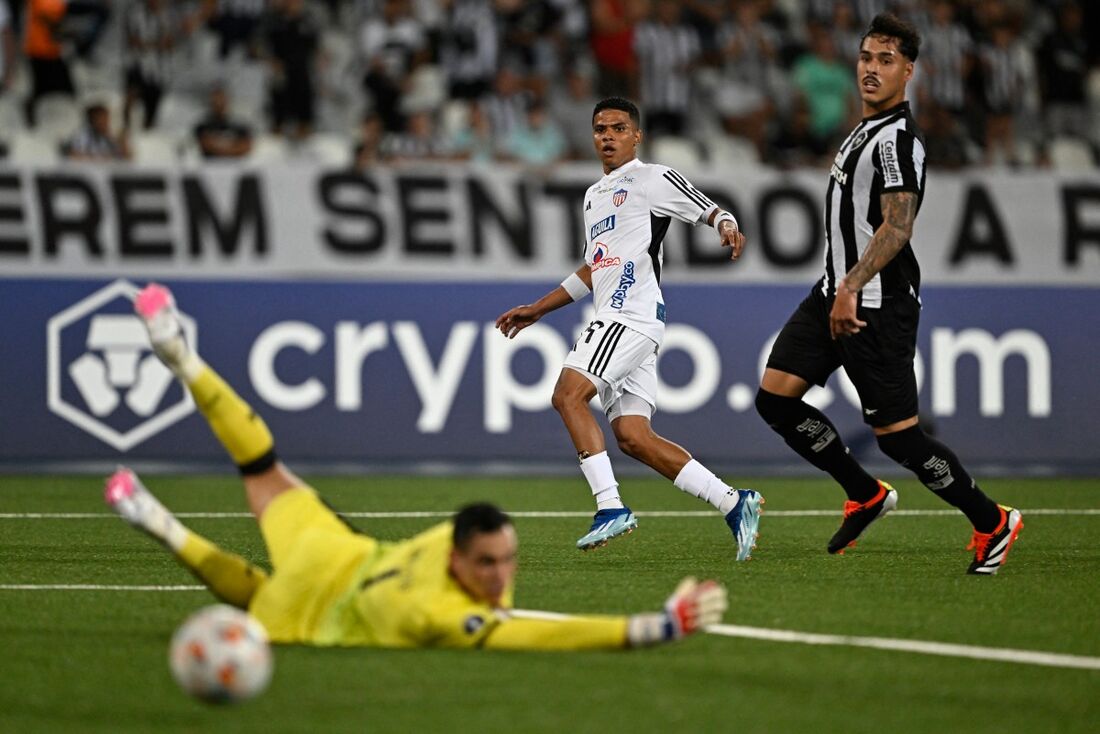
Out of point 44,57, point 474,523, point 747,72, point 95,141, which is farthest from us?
point 747,72

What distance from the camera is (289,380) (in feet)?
48.6

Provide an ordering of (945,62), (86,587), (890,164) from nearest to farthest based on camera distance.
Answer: (86,587) < (890,164) < (945,62)

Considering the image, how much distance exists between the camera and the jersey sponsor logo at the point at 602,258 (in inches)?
377

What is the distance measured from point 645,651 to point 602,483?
3.09 metres

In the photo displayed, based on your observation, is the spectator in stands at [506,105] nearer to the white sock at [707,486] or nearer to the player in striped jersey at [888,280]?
the white sock at [707,486]

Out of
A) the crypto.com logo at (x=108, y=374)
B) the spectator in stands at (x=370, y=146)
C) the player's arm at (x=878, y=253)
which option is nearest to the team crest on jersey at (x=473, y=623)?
the player's arm at (x=878, y=253)

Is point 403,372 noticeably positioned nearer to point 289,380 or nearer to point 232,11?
point 289,380

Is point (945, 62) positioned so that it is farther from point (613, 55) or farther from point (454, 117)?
point (454, 117)

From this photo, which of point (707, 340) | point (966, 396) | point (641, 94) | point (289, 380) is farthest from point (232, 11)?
point (966, 396)

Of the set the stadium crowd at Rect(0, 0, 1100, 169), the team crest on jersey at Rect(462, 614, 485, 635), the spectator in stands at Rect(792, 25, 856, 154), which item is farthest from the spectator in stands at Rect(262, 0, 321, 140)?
the team crest on jersey at Rect(462, 614, 485, 635)

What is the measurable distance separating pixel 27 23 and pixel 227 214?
4701mm

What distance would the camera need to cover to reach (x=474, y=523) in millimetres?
5594


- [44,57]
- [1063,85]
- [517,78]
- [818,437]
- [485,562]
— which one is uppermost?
[44,57]

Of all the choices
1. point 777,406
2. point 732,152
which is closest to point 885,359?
point 777,406
